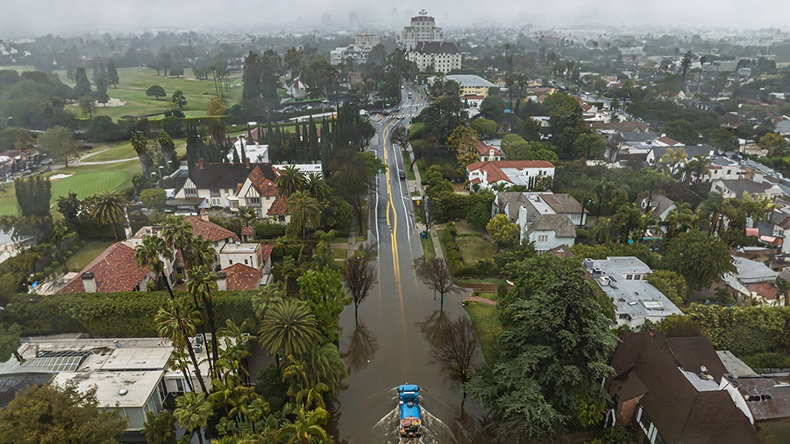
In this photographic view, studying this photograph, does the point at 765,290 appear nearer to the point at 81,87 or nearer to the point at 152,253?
the point at 152,253

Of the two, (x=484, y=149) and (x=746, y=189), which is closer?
(x=746, y=189)

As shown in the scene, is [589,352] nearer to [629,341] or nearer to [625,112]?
[629,341]

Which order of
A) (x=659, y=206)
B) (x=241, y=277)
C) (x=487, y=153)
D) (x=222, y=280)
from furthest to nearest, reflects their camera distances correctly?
(x=487, y=153) → (x=659, y=206) → (x=241, y=277) → (x=222, y=280)

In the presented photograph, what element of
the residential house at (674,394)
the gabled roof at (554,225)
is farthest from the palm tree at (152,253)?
the gabled roof at (554,225)

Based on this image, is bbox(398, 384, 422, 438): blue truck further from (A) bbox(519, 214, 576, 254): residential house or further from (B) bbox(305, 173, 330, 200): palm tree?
(B) bbox(305, 173, 330, 200): palm tree

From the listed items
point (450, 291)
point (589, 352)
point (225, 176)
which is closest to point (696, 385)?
point (589, 352)

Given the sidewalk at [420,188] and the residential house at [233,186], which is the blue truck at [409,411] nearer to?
the sidewalk at [420,188]

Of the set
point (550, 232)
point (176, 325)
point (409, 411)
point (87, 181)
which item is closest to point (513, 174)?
point (550, 232)
